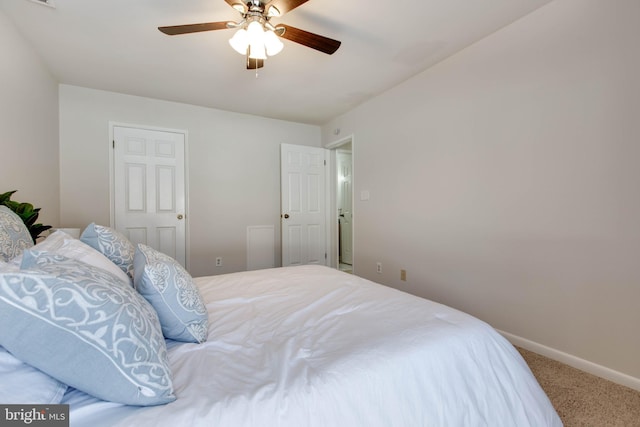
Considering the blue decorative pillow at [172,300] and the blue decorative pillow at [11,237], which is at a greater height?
the blue decorative pillow at [11,237]

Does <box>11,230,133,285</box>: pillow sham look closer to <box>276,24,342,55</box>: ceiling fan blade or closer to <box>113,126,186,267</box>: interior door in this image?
<box>276,24,342,55</box>: ceiling fan blade

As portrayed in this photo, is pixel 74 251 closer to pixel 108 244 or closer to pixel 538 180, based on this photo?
pixel 108 244

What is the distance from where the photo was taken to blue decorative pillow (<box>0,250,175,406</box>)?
0.56 metres

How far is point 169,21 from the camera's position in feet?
6.64

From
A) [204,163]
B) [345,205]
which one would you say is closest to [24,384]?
[204,163]

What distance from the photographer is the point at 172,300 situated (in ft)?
3.15

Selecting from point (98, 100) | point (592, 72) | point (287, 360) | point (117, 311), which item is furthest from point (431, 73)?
point (98, 100)

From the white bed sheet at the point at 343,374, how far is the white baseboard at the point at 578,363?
1071 millimetres

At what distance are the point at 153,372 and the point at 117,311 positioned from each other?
0.55 feet

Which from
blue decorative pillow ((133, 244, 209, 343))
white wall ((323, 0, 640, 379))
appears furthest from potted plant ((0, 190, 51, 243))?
white wall ((323, 0, 640, 379))

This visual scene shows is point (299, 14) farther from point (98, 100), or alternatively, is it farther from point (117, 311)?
point (98, 100)

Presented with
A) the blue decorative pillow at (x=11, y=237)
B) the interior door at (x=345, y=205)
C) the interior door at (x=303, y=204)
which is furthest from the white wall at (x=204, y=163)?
the blue decorative pillow at (x=11, y=237)

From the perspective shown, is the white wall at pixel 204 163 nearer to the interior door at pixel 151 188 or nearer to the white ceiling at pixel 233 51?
the interior door at pixel 151 188

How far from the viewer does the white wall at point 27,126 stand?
190cm
